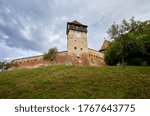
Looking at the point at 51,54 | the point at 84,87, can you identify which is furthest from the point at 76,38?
the point at 84,87

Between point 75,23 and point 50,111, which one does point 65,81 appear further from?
point 75,23

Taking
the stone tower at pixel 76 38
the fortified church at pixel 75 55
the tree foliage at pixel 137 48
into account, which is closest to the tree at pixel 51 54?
the fortified church at pixel 75 55

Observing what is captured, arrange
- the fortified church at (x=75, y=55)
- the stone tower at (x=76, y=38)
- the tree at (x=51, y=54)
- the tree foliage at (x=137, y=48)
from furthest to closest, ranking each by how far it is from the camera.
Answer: the stone tower at (x=76, y=38)
the fortified church at (x=75, y=55)
the tree at (x=51, y=54)
the tree foliage at (x=137, y=48)

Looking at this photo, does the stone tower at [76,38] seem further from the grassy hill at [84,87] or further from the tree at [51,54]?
the grassy hill at [84,87]

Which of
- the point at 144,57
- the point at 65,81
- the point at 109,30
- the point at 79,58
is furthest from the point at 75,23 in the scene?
the point at 65,81

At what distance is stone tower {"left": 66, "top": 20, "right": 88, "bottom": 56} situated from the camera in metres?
49.9

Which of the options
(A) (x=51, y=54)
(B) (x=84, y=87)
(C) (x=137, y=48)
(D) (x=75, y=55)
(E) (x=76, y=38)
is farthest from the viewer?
(E) (x=76, y=38)

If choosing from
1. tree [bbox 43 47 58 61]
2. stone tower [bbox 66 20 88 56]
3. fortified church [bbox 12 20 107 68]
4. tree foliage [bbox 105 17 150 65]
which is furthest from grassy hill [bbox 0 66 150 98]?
stone tower [bbox 66 20 88 56]

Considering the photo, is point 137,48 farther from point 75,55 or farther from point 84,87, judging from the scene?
point 75,55

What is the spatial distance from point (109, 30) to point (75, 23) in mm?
31298

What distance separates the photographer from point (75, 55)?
4903 cm

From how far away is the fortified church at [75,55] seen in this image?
48425 millimetres

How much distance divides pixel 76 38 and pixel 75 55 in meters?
4.92

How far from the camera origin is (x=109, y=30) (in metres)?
23.1
